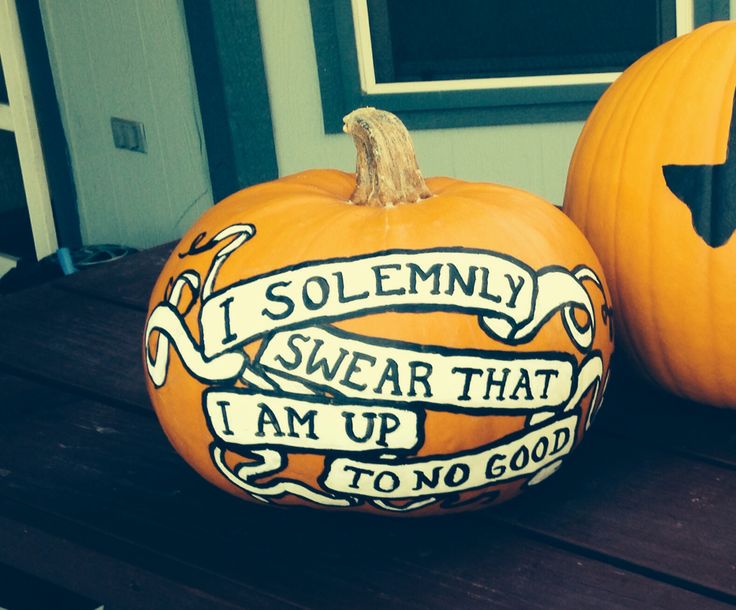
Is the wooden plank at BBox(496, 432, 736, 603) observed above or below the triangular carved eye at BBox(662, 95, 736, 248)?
below

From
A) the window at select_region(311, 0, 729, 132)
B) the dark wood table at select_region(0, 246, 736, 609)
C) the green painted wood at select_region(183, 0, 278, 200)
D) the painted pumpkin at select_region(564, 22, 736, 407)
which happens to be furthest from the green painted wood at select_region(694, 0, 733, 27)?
the dark wood table at select_region(0, 246, 736, 609)

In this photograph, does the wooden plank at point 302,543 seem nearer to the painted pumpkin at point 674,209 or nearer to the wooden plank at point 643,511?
the wooden plank at point 643,511

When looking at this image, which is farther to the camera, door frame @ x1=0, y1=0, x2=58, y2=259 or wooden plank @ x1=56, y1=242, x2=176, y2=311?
door frame @ x1=0, y1=0, x2=58, y2=259

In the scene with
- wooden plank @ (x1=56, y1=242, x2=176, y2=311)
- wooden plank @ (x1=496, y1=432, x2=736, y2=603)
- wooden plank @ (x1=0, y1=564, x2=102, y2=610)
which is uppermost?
wooden plank @ (x1=56, y1=242, x2=176, y2=311)

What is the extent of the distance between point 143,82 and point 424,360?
7.77ft

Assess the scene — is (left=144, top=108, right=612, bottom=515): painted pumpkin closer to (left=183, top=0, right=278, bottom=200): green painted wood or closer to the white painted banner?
the white painted banner

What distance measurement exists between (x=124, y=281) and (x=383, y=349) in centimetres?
91

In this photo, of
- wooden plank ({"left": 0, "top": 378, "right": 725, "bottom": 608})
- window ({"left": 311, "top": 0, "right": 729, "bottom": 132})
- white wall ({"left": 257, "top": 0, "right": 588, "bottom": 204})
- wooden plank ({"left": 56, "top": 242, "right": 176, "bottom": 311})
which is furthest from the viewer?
white wall ({"left": 257, "top": 0, "right": 588, "bottom": 204})

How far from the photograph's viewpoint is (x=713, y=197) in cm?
96

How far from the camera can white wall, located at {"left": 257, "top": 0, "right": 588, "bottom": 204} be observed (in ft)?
7.99

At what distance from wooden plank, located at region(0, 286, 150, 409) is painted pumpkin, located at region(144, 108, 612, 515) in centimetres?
34

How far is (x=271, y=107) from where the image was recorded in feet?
8.32

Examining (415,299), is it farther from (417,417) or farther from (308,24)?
(308,24)

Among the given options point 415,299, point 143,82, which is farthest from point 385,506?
point 143,82
